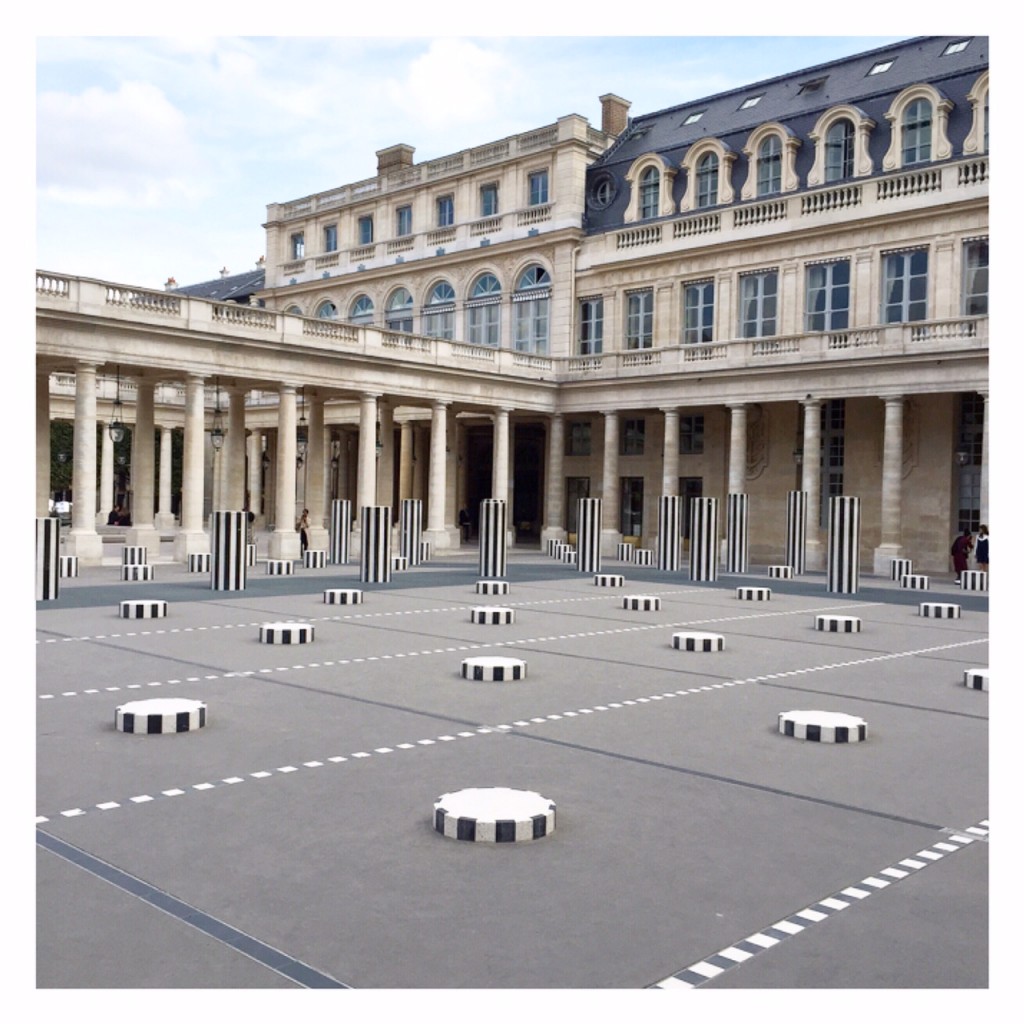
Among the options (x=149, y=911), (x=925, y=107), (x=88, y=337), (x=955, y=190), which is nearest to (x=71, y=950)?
(x=149, y=911)

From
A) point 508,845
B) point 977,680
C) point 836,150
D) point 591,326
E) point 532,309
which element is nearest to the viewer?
point 508,845

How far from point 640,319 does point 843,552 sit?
18.3 meters

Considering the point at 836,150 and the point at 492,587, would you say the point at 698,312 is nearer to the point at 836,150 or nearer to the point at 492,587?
the point at 836,150

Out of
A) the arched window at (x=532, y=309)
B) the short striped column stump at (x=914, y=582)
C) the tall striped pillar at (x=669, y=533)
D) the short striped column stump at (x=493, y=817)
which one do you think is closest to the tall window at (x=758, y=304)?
the arched window at (x=532, y=309)

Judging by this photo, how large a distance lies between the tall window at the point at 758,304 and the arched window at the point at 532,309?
8.44 metres

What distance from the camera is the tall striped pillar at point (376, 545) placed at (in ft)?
86.0

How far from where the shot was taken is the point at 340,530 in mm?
34250

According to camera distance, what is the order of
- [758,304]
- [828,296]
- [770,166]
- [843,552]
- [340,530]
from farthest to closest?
[770,166]
[758,304]
[828,296]
[340,530]
[843,552]

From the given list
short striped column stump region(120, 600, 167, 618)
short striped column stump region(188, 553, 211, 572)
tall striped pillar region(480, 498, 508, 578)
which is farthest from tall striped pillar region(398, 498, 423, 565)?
short striped column stump region(120, 600, 167, 618)

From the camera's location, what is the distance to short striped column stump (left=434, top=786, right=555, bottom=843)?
6547 mm

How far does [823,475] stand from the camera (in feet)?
126

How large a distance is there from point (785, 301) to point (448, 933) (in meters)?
34.8

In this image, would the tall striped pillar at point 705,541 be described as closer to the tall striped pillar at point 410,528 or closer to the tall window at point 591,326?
the tall striped pillar at point 410,528

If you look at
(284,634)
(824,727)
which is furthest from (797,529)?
(824,727)
